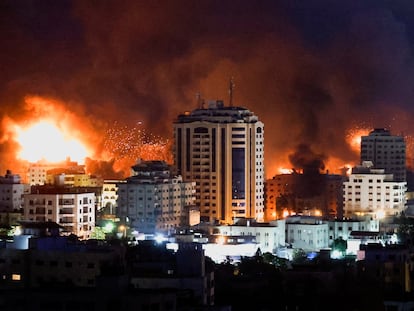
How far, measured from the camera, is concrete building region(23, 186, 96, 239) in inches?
1900

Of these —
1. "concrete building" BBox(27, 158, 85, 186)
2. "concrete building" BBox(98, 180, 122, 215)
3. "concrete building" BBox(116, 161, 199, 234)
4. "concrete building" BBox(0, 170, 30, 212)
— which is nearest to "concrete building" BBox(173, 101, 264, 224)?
"concrete building" BBox(116, 161, 199, 234)

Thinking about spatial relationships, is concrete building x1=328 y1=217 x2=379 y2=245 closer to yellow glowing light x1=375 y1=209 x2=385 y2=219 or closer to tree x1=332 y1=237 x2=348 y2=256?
tree x1=332 y1=237 x2=348 y2=256

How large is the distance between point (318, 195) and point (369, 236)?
10697mm

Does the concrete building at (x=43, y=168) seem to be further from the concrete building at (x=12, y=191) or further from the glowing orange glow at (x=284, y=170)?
the glowing orange glow at (x=284, y=170)

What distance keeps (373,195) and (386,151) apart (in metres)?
6.76

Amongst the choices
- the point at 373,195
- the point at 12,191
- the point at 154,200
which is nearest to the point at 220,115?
the point at 154,200

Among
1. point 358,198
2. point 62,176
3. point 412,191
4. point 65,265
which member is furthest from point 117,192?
point 65,265

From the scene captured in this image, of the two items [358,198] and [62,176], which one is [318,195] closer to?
[358,198]

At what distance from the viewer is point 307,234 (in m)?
50.6

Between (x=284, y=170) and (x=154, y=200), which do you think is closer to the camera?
(x=154, y=200)

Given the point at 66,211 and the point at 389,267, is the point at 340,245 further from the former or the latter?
the point at 389,267

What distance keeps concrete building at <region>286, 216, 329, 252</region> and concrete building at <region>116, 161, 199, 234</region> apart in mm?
3124

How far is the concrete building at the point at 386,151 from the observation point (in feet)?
209

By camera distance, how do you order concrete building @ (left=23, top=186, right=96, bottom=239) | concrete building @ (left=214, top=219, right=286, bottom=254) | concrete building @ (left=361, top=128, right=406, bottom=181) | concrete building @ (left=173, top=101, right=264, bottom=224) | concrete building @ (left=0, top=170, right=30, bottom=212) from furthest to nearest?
1. concrete building @ (left=361, top=128, right=406, bottom=181)
2. concrete building @ (left=173, top=101, right=264, bottom=224)
3. concrete building @ (left=0, top=170, right=30, bottom=212)
4. concrete building @ (left=214, top=219, right=286, bottom=254)
5. concrete building @ (left=23, top=186, right=96, bottom=239)
